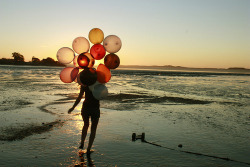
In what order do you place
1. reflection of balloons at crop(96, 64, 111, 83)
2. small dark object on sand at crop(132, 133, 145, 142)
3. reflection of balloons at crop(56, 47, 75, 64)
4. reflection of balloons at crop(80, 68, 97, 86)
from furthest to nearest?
small dark object on sand at crop(132, 133, 145, 142) → reflection of balloons at crop(56, 47, 75, 64) → reflection of balloons at crop(96, 64, 111, 83) → reflection of balloons at crop(80, 68, 97, 86)

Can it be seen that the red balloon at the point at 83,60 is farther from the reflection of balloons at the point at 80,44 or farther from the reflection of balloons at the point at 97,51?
the reflection of balloons at the point at 80,44

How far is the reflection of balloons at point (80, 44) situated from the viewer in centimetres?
587

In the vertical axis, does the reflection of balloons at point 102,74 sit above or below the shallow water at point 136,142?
above

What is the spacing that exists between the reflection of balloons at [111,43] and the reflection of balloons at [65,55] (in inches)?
35.9

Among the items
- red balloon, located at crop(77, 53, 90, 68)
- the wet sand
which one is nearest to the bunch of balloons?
red balloon, located at crop(77, 53, 90, 68)

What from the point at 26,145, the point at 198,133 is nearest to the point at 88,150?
the point at 26,145

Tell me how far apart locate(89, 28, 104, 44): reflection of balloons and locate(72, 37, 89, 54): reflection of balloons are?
0.56ft

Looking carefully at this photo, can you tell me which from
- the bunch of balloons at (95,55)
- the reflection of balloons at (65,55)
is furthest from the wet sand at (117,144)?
the reflection of balloons at (65,55)

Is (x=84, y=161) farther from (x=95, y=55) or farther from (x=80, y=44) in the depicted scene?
(x=80, y=44)

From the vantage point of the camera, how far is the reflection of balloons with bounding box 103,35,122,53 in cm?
593

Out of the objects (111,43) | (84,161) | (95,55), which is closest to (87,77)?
(95,55)

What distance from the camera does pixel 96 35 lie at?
19.5 feet

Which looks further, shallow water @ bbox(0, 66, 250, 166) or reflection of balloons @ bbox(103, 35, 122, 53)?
reflection of balloons @ bbox(103, 35, 122, 53)

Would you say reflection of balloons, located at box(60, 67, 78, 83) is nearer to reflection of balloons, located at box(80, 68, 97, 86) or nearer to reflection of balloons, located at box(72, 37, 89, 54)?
reflection of balloons, located at box(72, 37, 89, 54)
